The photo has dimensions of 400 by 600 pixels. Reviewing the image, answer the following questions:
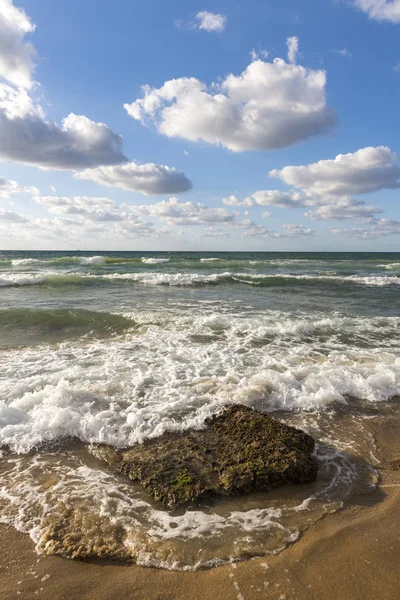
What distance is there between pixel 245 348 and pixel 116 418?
4.20 meters

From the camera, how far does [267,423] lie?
14.1ft

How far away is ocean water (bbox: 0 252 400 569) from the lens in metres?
2.91

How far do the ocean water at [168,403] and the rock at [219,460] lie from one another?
0.14 meters

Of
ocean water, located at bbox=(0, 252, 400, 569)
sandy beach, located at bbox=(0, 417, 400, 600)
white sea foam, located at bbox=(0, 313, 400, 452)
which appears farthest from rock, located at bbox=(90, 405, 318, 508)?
sandy beach, located at bbox=(0, 417, 400, 600)

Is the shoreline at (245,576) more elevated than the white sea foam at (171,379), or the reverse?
the white sea foam at (171,379)

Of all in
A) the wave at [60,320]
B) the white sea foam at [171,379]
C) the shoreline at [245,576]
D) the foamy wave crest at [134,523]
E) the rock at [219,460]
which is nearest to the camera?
the shoreline at [245,576]

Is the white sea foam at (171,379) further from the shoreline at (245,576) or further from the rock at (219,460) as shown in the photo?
the shoreline at (245,576)

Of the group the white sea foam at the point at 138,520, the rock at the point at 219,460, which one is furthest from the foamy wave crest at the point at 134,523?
the rock at the point at 219,460

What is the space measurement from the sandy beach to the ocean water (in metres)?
0.11

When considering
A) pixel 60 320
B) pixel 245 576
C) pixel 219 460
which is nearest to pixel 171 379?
pixel 219 460

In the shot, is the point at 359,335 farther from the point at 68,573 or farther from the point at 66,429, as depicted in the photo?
the point at 68,573

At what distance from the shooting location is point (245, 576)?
252 centimetres

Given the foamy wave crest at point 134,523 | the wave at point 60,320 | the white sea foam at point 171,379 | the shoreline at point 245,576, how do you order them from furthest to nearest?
the wave at point 60,320 < the white sea foam at point 171,379 < the foamy wave crest at point 134,523 < the shoreline at point 245,576

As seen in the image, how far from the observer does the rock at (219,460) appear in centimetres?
337
